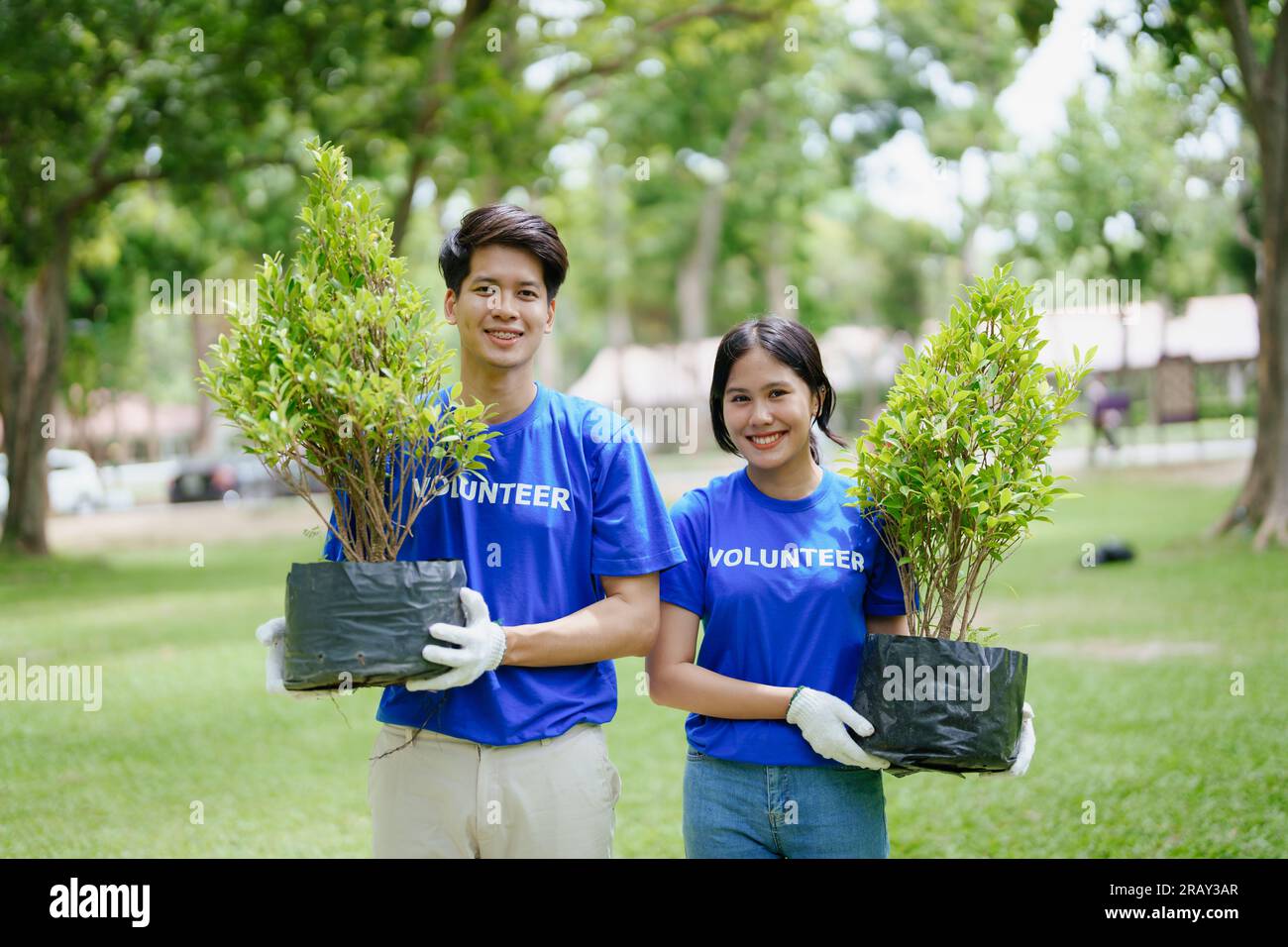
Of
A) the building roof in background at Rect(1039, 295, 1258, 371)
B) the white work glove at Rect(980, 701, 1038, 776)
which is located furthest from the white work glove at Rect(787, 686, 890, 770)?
the building roof in background at Rect(1039, 295, 1258, 371)

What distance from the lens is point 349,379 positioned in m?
2.81

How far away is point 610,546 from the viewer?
300 centimetres

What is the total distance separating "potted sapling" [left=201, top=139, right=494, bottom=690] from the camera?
2.77 m

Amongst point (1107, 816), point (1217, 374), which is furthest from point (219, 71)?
point (1217, 374)

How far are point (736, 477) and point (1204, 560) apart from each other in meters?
12.2

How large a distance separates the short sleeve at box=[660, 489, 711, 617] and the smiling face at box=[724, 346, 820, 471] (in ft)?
0.65

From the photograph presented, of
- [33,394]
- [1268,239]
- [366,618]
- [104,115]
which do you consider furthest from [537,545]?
[33,394]

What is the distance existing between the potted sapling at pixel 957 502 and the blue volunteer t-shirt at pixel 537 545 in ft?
1.86

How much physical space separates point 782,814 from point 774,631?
17.0 inches

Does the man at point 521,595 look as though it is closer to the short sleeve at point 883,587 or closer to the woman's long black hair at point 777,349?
the woman's long black hair at point 777,349

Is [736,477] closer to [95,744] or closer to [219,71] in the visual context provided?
[95,744]

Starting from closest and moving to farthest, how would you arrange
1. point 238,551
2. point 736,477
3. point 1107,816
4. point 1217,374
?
1. point 736,477
2. point 1107,816
3. point 238,551
4. point 1217,374

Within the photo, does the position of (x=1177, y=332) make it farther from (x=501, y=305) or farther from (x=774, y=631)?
(x=501, y=305)

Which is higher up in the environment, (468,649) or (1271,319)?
(1271,319)
